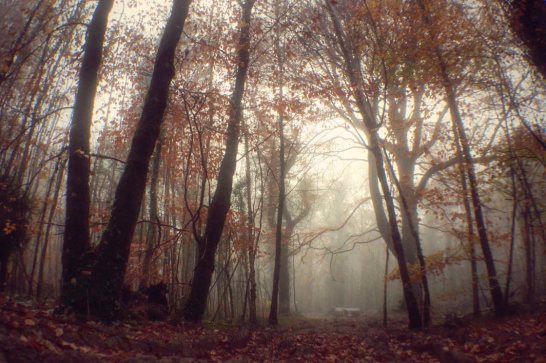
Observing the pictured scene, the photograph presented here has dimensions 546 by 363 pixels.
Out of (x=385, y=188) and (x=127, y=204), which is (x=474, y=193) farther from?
(x=127, y=204)

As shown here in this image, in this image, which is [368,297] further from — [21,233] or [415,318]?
[21,233]

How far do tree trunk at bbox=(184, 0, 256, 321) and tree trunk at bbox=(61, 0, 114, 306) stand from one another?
3.30 m

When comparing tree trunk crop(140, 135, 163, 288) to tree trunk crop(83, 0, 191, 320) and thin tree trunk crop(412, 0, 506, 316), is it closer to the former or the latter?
tree trunk crop(83, 0, 191, 320)

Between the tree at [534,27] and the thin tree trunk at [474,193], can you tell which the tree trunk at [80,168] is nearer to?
the tree at [534,27]

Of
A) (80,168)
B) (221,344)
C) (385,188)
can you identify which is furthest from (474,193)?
(80,168)

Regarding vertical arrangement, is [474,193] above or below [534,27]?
below

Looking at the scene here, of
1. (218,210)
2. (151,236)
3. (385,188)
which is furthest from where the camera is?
(151,236)

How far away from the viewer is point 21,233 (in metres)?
11.8

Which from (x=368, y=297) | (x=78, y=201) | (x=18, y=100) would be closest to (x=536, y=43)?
(x=78, y=201)

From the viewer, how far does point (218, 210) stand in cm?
867

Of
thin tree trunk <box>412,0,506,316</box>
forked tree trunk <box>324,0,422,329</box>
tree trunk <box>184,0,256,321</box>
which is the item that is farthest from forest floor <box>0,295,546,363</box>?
tree trunk <box>184,0,256,321</box>

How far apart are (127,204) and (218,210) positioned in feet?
11.1

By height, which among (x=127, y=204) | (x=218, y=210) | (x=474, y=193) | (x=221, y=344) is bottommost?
(x=221, y=344)

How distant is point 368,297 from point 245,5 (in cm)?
3432
